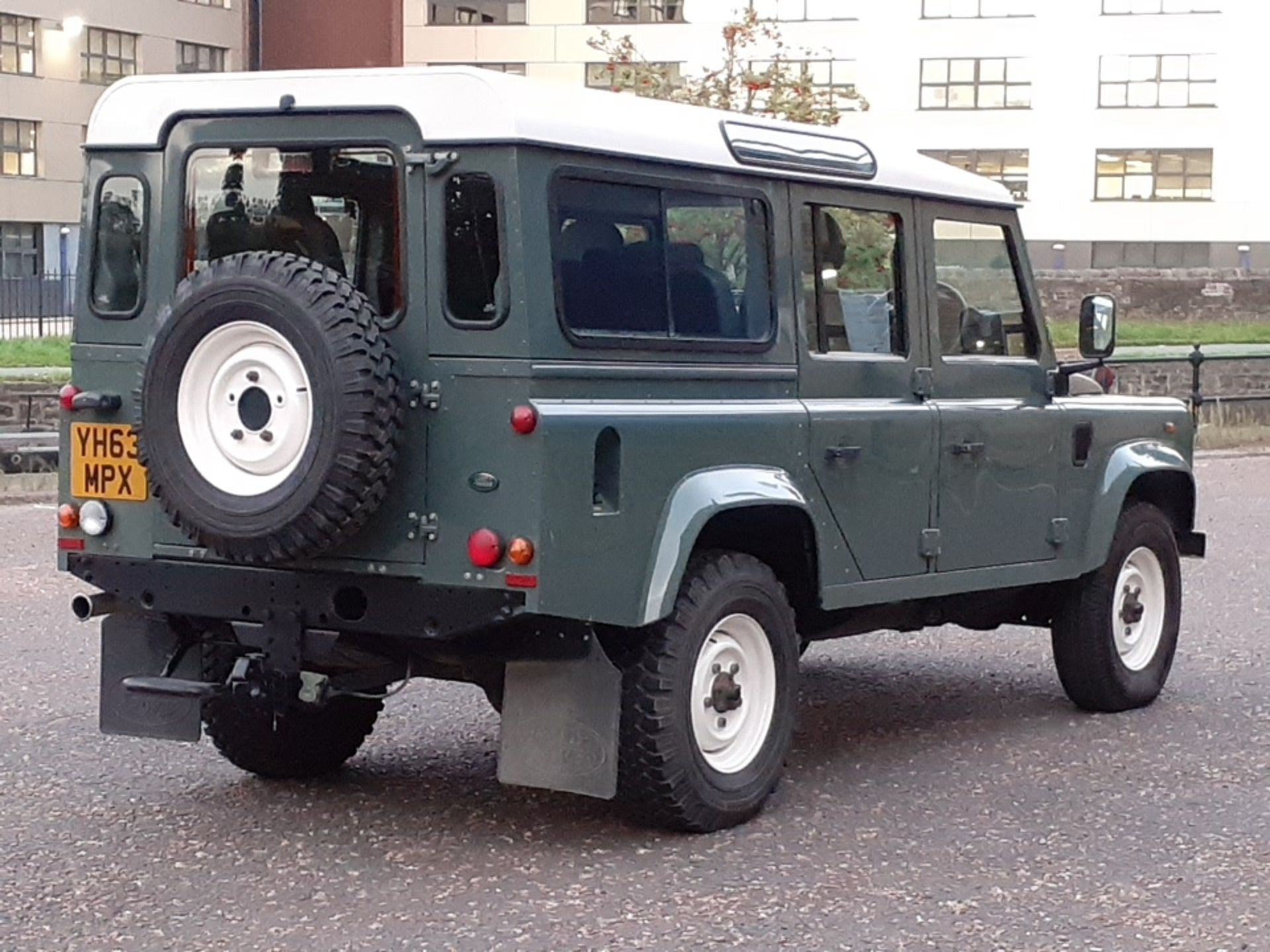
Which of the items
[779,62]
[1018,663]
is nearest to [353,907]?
[1018,663]

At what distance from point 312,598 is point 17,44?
56.9m

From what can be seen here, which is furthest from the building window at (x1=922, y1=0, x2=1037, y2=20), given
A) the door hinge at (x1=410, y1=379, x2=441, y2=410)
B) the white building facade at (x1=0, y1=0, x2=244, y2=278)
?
the door hinge at (x1=410, y1=379, x2=441, y2=410)

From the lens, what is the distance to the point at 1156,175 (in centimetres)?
6931

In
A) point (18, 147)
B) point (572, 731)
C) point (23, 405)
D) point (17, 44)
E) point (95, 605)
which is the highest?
point (17, 44)

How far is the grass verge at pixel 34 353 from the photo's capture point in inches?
1212

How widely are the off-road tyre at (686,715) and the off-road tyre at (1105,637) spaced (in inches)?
88.3

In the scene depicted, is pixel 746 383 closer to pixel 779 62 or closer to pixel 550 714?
pixel 550 714

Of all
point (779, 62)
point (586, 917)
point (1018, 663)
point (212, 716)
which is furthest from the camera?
point (779, 62)

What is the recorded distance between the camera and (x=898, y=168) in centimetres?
817

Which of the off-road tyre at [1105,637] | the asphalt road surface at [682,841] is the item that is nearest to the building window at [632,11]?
the asphalt road surface at [682,841]

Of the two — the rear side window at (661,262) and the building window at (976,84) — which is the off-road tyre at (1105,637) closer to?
the rear side window at (661,262)

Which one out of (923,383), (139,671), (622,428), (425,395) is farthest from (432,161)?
(923,383)

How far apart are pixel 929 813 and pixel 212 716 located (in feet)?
7.75

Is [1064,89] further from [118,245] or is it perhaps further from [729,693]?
[118,245]
